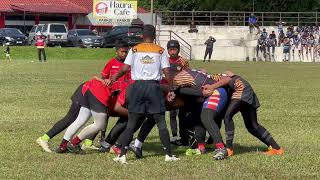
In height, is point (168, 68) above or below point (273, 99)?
above

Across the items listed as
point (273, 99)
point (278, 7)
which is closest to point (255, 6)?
point (278, 7)

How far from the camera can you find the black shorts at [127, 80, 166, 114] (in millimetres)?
9641

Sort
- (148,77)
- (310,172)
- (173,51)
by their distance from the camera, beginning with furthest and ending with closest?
(173,51), (148,77), (310,172)

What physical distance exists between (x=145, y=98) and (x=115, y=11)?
2311 inches

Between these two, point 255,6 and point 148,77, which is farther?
point 255,6

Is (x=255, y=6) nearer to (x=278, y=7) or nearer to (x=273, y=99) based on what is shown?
(x=278, y=7)

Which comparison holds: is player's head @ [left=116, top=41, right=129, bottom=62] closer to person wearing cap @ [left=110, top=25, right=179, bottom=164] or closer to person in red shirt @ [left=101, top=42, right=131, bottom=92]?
person in red shirt @ [left=101, top=42, right=131, bottom=92]

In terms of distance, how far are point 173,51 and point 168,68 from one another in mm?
1262

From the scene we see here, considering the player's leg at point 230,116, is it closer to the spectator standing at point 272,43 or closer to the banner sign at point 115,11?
the spectator standing at point 272,43

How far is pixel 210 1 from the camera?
220 feet

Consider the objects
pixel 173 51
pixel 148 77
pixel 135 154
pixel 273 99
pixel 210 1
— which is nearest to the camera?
pixel 148 77

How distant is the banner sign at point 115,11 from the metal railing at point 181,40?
29.0ft

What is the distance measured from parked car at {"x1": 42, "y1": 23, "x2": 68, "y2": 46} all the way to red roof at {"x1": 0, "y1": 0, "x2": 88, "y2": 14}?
11305 mm

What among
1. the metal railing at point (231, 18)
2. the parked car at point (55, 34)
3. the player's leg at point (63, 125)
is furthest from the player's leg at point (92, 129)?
the metal railing at point (231, 18)
